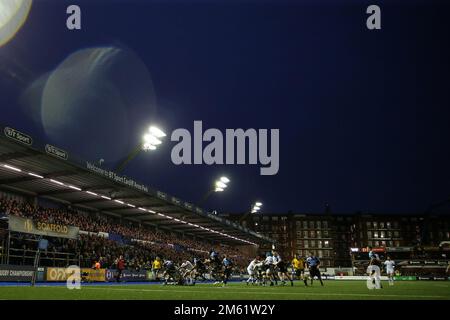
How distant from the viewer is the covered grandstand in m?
26.6

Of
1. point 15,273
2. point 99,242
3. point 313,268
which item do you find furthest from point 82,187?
point 313,268

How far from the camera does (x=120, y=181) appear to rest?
118ft

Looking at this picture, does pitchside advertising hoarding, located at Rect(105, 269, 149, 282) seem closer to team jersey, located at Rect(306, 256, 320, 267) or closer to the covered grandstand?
the covered grandstand

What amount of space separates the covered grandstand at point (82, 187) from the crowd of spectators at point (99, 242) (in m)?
1.46

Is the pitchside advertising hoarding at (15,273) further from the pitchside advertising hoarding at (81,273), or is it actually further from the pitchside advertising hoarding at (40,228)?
the pitchside advertising hoarding at (40,228)

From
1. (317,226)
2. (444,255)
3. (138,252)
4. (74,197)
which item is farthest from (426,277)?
(317,226)

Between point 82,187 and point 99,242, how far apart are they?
484 cm

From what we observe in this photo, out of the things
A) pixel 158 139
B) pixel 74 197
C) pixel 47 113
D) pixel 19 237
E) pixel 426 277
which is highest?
pixel 47 113

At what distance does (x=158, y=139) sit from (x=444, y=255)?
144 ft

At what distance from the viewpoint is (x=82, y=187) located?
3656 centimetres

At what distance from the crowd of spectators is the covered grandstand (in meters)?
1.46

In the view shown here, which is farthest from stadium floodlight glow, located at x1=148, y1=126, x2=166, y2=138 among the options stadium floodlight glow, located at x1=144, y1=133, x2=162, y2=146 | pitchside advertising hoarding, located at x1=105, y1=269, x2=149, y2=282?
pitchside advertising hoarding, located at x1=105, y1=269, x2=149, y2=282
